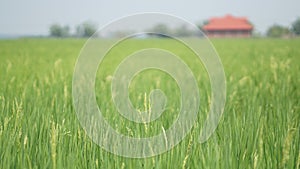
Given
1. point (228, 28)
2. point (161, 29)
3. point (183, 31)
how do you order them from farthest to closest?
point (228, 28) → point (183, 31) → point (161, 29)

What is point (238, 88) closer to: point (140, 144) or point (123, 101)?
point (123, 101)

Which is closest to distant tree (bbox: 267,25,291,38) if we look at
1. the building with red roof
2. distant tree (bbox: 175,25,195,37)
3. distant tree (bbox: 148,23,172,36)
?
the building with red roof

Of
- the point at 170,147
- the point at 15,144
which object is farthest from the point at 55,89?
the point at 170,147

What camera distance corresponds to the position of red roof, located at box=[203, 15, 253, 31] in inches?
2138

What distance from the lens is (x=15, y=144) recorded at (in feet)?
4.17

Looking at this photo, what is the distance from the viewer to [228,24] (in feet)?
180

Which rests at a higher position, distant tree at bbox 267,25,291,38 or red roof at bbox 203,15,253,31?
red roof at bbox 203,15,253,31

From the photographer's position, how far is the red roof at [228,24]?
5431 centimetres

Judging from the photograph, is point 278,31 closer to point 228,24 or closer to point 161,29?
point 228,24

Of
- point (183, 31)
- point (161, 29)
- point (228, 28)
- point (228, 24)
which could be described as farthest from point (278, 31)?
point (161, 29)

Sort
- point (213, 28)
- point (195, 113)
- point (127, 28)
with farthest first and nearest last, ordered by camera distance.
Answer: point (213, 28)
point (127, 28)
point (195, 113)

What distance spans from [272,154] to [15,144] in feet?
2.69

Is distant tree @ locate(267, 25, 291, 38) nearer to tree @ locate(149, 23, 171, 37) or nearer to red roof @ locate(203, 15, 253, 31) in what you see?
red roof @ locate(203, 15, 253, 31)

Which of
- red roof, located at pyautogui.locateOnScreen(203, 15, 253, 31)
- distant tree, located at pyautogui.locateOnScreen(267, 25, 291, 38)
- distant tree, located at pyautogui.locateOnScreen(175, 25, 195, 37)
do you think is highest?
red roof, located at pyautogui.locateOnScreen(203, 15, 253, 31)
